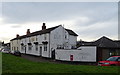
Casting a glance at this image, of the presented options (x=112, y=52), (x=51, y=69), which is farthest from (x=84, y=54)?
(x=51, y=69)

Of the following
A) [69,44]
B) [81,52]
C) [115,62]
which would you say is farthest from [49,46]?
[115,62]

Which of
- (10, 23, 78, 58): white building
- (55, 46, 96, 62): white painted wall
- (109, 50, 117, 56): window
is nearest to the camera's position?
(55, 46, 96, 62): white painted wall

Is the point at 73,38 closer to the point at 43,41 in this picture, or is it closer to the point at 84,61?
the point at 43,41

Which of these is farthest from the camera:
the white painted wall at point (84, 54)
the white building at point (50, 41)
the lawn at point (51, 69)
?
the white building at point (50, 41)

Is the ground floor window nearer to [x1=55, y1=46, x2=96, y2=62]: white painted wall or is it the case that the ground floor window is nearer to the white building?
[x1=55, y1=46, x2=96, y2=62]: white painted wall

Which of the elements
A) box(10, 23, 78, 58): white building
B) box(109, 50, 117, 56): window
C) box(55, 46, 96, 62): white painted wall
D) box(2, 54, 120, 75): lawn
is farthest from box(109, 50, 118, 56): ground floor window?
box(2, 54, 120, 75): lawn

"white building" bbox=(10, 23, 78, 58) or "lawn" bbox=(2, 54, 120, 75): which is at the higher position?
"white building" bbox=(10, 23, 78, 58)

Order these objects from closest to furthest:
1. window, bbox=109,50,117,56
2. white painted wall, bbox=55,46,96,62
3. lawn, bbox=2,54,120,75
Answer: lawn, bbox=2,54,120,75 → white painted wall, bbox=55,46,96,62 → window, bbox=109,50,117,56

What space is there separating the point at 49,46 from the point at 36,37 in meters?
9.20

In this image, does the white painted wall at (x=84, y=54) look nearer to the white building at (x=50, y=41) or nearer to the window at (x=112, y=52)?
the window at (x=112, y=52)

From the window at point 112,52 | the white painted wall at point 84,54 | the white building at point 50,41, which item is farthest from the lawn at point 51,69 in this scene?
the white building at point 50,41

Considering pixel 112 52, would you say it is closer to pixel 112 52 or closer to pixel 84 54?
pixel 112 52

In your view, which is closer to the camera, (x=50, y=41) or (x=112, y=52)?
(x=112, y=52)

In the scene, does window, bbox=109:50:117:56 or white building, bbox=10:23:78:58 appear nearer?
window, bbox=109:50:117:56
